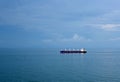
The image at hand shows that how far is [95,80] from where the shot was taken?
209 feet

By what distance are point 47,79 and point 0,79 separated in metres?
14.0

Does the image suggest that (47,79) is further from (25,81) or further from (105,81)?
(105,81)

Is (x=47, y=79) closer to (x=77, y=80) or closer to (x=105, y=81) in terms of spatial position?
(x=77, y=80)

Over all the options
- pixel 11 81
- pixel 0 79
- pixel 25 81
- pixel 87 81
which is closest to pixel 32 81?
pixel 25 81

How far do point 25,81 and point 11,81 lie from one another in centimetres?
398

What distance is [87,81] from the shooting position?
6259 centimetres

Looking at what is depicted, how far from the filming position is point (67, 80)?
2507 inches

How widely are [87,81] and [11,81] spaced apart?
21974 mm

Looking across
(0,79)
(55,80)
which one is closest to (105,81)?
(55,80)

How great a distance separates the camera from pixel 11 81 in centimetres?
6138

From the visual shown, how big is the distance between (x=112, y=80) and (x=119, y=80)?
2.03 meters

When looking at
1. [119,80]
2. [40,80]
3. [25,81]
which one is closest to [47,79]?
[40,80]

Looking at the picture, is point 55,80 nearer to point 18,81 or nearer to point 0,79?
point 18,81

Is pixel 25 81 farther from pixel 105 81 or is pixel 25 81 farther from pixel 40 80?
pixel 105 81
